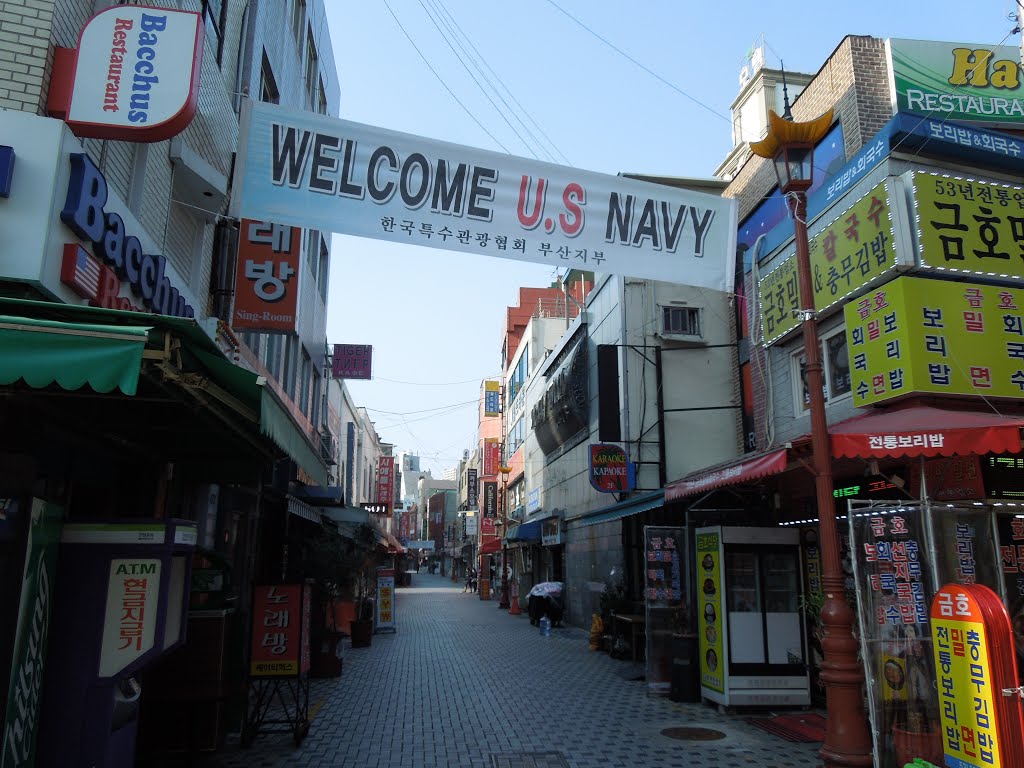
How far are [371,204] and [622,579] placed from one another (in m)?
13.6

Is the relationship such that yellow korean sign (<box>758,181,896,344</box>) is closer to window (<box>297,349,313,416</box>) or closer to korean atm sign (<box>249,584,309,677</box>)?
korean atm sign (<box>249,584,309,677</box>)

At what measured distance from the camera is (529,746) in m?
8.30

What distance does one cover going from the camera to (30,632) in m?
4.95

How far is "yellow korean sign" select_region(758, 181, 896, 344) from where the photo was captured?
9.73m

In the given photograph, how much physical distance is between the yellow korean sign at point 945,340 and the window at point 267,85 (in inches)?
468

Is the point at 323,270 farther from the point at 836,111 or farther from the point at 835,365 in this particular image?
the point at 835,365

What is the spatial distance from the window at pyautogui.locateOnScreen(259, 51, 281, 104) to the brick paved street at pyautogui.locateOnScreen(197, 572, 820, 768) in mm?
11314

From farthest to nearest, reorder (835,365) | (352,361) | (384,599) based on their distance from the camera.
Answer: (352,361) < (384,599) < (835,365)

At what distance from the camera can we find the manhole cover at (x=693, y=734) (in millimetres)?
8727

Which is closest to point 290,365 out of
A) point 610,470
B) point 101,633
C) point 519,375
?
point 610,470

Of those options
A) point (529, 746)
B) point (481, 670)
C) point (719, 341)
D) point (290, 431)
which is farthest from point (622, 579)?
point (290, 431)

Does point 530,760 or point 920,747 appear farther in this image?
point 530,760

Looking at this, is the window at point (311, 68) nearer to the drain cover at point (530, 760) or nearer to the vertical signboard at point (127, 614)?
the vertical signboard at point (127, 614)

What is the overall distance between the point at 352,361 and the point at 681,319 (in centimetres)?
1351
